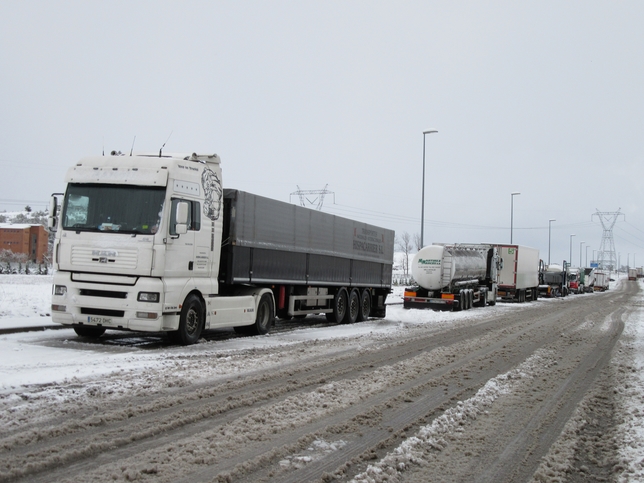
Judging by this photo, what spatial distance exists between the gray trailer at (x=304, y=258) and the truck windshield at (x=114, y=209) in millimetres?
2399

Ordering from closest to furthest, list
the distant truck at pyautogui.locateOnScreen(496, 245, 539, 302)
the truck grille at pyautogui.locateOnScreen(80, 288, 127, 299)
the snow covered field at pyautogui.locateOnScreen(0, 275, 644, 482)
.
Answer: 1. the snow covered field at pyautogui.locateOnScreen(0, 275, 644, 482)
2. the truck grille at pyautogui.locateOnScreen(80, 288, 127, 299)
3. the distant truck at pyautogui.locateOnScreen(496, 245, 539, 302)

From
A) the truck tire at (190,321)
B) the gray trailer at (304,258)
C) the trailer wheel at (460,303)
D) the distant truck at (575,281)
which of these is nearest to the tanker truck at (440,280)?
the trailer wheel at (460,303)

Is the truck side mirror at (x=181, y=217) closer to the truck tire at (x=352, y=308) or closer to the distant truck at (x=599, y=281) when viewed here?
the truck tire at (x=352, y=308)

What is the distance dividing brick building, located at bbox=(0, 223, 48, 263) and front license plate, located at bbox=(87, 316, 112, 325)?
6721 centimetres

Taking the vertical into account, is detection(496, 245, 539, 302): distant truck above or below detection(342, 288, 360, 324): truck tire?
above

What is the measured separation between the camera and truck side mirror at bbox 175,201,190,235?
1172 cm

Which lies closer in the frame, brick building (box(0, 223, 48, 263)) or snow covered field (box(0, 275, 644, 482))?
snow covered field (box(0, 275, 644, 482))

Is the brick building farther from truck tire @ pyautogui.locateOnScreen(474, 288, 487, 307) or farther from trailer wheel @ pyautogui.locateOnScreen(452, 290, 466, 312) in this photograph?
trailer wheel @ pyautogui.locateOnScreen(452, 290, 466, 312)

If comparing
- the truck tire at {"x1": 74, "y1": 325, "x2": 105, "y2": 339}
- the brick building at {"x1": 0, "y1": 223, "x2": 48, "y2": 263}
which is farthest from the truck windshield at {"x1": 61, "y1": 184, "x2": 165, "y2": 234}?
the brick building at {"x1": 0, "y1": 223, "x2": 48, "y2": 263}

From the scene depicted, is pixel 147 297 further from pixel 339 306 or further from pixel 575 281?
pixel 575 281

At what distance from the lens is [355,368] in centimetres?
1001

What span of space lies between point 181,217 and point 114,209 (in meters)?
1.26

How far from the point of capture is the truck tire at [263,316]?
1495 centimetres

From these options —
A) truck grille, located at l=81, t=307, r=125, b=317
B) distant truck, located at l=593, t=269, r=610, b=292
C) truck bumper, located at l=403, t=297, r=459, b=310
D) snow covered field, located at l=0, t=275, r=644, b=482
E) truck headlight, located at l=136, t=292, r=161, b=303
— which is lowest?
snow covered field, located at l=0, t=275, r=644, b=482
